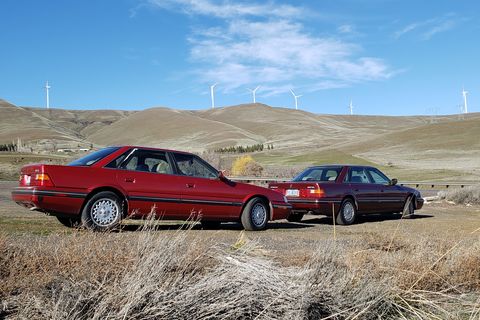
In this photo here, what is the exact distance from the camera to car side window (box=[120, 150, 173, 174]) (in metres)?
9.91

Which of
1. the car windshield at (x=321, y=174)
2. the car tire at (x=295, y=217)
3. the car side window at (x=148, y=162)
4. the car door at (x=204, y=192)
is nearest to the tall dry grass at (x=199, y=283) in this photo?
the car side window at (x=148, y=162)

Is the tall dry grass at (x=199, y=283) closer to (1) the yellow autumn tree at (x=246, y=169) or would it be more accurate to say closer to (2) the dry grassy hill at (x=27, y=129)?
(1) the yellow autumn tree at (x=246, y=169)

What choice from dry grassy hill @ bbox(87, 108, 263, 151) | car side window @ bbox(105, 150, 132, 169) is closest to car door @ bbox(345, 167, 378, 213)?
car side window @ bbox(105, 150, 132, 169)

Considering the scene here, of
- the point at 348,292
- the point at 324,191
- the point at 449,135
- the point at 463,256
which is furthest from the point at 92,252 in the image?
the point at 449,135

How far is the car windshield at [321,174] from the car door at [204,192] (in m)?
3.65

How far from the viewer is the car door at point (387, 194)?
14.9 m

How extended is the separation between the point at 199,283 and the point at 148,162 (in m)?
5.96

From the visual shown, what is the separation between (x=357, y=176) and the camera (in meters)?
14.5

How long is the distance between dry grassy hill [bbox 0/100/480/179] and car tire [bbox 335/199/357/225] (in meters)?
36.1

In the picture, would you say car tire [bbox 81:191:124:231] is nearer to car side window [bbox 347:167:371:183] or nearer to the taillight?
the taillight

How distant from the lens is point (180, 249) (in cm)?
492

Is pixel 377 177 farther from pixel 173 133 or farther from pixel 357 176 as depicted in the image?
pixel 173 133

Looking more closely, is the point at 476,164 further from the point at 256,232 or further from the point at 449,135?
the point at 256,232

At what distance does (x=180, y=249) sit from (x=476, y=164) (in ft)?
194
